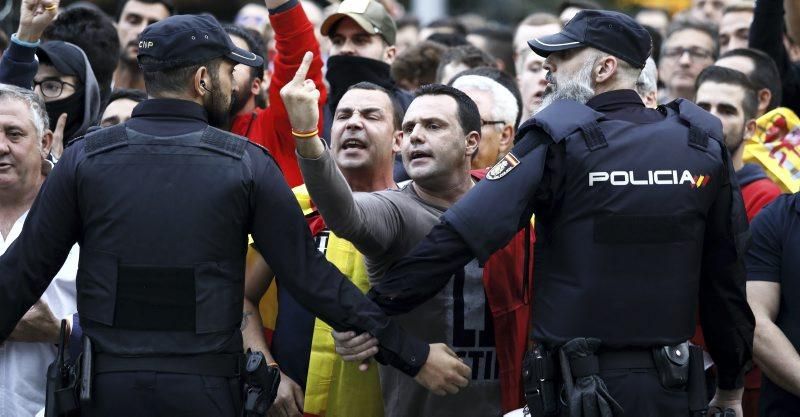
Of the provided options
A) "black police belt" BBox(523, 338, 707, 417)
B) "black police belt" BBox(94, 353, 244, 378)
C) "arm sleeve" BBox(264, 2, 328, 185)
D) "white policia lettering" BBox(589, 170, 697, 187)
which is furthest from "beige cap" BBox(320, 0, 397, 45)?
"black police belt" BBox(94, 353, 244, 378)

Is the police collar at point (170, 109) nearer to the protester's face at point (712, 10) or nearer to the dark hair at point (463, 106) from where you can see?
the dark hair at point (463, 106)

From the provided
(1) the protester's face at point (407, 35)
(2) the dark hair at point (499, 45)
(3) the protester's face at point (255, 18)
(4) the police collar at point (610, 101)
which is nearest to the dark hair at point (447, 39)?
(2) the dark hair at point (499, 45)

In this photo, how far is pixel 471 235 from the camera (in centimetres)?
494

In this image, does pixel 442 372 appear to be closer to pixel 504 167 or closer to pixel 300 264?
pixel 300 264

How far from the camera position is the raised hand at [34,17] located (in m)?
6.29

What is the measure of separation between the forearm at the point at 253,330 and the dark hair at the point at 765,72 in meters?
3.55

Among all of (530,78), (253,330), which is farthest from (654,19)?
(253,330)

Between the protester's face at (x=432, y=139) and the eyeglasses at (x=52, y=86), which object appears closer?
the protester's face at (x=432, y=139)

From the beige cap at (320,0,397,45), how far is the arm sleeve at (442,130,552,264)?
3.05 m

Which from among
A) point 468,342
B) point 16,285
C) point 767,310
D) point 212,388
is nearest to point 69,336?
point 16,285

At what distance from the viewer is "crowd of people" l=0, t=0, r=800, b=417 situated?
4.77 m

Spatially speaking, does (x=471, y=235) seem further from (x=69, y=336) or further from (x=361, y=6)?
(x=361, y=6)

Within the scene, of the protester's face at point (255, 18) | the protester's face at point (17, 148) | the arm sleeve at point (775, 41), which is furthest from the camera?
the protester's face at point (255, 18)

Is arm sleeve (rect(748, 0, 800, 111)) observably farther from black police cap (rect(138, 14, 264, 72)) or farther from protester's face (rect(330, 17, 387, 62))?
black police cap (rect(138, 14, 264, 72))
